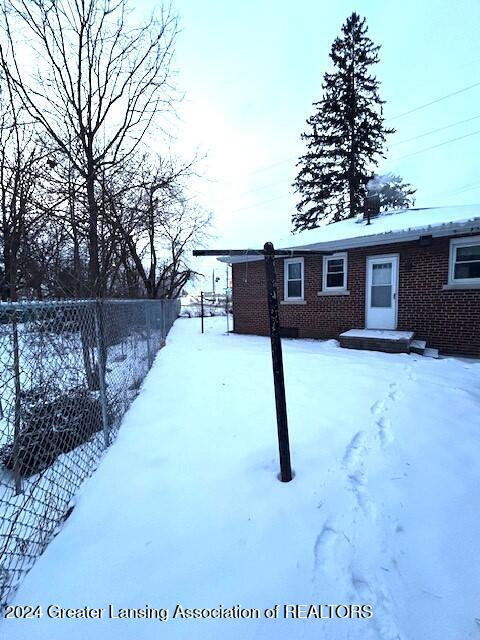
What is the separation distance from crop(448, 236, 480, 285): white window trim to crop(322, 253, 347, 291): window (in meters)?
2.63

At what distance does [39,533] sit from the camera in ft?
6.36

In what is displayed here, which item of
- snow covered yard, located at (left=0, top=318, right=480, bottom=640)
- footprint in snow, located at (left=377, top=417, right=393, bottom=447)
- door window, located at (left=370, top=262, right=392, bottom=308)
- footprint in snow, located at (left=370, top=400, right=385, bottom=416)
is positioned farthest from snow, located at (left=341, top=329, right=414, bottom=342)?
footprint in snow, located at (left=377, top=417, right=393, bottom=447)

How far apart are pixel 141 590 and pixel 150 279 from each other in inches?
734

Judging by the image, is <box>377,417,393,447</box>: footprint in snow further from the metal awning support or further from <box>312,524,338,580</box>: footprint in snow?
<box>312,524,338,580</box>: footprint in snow

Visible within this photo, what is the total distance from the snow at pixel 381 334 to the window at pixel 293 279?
89.8 inches

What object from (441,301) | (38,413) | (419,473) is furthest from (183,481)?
(441,301)

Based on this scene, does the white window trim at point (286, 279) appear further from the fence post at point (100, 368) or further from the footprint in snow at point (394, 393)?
the fence post at point (100, 368)

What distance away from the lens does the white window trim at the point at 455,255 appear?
6.96m

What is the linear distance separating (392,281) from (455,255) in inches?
58.7

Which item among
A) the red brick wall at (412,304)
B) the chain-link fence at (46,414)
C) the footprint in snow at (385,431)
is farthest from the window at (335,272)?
the chain-link fence at (46,414)

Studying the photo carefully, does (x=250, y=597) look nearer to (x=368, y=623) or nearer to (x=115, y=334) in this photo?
(x=368, y=623)

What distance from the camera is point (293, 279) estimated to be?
33.8ft

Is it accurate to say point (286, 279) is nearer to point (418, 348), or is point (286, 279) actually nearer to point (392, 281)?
point (392, 281)

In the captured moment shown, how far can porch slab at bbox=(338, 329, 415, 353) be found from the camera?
7145 millimetres
